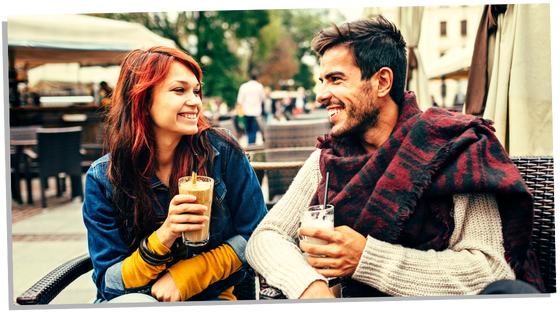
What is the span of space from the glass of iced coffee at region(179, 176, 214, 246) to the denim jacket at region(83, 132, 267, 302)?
0.19m

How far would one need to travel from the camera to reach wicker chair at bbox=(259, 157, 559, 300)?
156 centimetres

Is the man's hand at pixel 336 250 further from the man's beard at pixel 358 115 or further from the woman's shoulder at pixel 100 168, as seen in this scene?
the woman's shoulder at pixel 100 168

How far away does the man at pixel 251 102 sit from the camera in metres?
10.5

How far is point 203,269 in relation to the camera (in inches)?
63.8

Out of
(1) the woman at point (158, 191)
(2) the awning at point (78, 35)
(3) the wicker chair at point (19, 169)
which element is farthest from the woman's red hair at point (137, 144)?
(3) the wicker chair at point (19, 169)

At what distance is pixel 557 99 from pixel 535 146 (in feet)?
2.68

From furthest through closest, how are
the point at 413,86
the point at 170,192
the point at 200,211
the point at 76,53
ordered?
the point at 76,53
the point at 413,86
the point at 170,192
the point at 200,211

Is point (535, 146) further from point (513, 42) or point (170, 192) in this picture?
point (170, 192)

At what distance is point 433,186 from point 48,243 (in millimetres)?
4215

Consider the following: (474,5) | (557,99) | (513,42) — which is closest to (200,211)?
(557,99)

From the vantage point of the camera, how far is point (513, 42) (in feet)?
8.89

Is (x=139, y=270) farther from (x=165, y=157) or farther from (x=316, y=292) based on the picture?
(x=316, y=292)

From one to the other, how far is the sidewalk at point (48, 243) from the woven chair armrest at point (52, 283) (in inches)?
38.7

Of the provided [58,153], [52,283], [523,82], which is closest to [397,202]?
[52,283]
